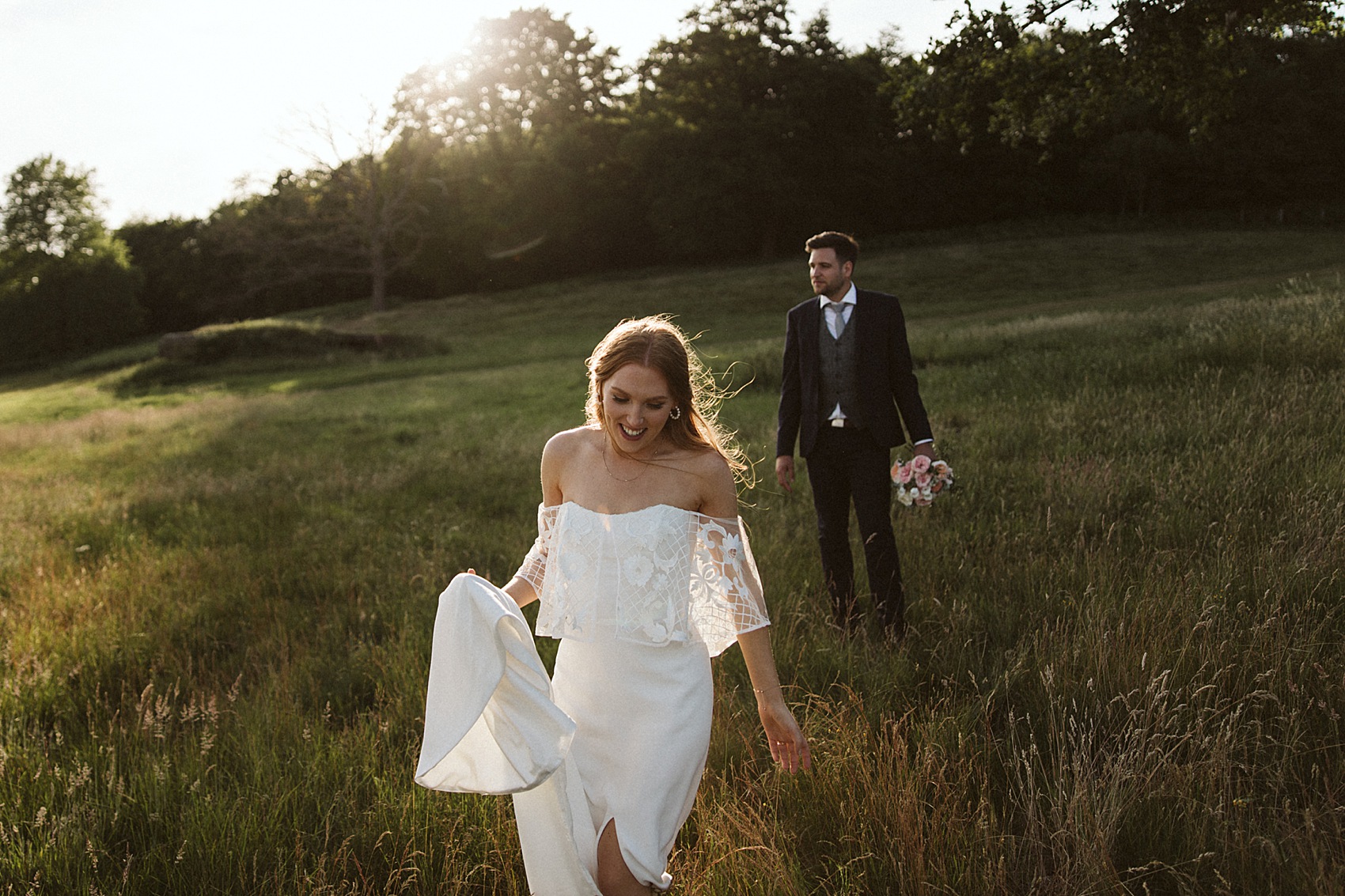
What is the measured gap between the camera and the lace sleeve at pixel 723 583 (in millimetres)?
2812

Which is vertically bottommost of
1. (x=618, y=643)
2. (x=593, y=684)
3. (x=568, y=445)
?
(x=593, y=684)

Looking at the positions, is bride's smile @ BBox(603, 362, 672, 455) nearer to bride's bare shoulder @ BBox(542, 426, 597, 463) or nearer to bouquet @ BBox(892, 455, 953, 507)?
bride's bare shoulder @ BBox(542, 426, 597, 463)

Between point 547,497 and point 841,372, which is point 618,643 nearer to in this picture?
point 547,497

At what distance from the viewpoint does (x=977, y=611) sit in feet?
15.6

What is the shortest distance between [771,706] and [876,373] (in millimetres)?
2992

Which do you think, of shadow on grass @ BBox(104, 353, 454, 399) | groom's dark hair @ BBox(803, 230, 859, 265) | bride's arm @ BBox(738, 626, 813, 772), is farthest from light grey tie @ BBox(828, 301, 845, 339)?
shadow on grass @ BBox(104, 353, 454, 399)

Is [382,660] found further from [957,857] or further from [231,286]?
[231,286]

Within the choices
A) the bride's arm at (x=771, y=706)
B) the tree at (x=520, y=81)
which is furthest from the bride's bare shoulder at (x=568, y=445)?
the tree at (x=520, y=81)

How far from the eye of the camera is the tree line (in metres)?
52.8

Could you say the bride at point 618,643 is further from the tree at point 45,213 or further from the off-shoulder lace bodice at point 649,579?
the tree at point 45,213

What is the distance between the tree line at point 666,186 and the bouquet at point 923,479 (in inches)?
1897

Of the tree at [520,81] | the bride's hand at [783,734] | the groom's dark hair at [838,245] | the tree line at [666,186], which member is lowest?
the bride's hand at [783,734]

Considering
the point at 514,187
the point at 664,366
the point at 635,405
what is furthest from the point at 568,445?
the point at 514,187

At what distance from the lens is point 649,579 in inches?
105
